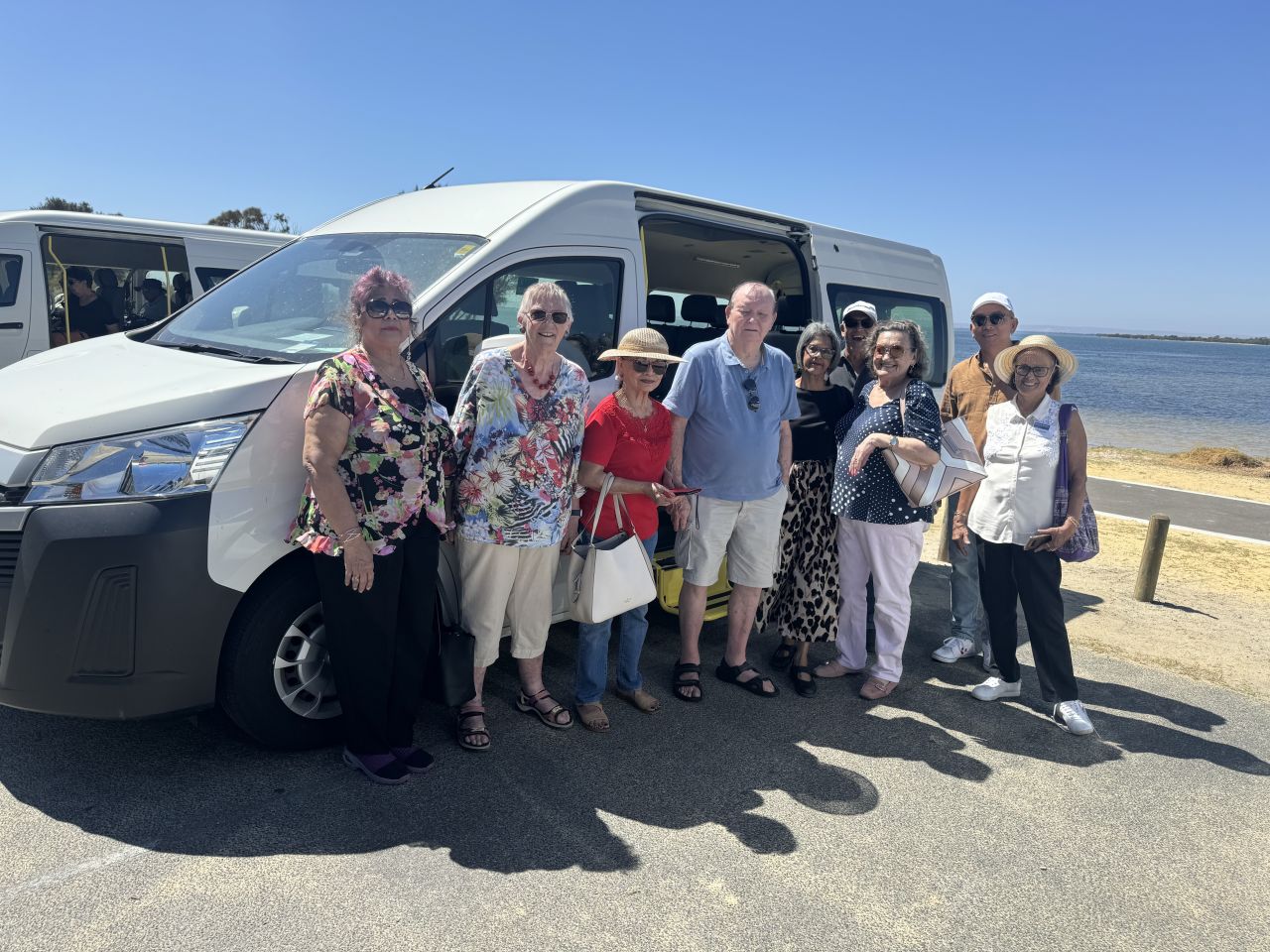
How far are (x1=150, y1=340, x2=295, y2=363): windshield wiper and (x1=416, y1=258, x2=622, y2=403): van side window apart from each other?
0.55 m

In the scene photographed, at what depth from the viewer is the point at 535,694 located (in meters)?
3.74

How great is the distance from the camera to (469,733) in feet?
11.3

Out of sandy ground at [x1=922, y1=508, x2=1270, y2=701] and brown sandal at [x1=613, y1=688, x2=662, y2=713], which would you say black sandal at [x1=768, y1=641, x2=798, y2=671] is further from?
sandy ground at [x1=922, y1=508, x2=1270, y2=701]

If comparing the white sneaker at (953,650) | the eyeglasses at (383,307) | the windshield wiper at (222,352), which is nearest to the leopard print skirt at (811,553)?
the white sneaker at (953,650)

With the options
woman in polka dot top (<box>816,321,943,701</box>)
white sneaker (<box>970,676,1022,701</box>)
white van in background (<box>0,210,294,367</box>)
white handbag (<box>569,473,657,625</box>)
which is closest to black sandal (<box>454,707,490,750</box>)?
white handbag (<box>569,473,657,625</box>)

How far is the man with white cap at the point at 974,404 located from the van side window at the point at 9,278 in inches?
352

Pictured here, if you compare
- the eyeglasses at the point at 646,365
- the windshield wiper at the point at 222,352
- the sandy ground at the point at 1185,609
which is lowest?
the sandy ground at the point at 1185,609

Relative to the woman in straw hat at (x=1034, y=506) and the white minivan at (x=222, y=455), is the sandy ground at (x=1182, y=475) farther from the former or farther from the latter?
the white minivan at (x=222, y=455)

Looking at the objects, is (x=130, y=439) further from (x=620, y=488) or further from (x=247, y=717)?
(x=620, y=488)

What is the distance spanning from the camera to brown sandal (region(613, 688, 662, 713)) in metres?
3.92

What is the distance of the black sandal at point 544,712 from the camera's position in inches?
145

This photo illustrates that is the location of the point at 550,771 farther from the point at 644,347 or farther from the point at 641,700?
the point at 644,347

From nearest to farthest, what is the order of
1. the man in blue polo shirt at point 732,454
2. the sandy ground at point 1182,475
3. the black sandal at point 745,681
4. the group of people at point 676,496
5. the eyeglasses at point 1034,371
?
the group of people at point 676,496 → the man in blue polo shirt at point 732,454 → the eyeglasses at point 1034,371 → the black sandal at point 745,681 → the sandy ground at point 1182,475

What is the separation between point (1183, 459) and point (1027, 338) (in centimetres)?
1578
